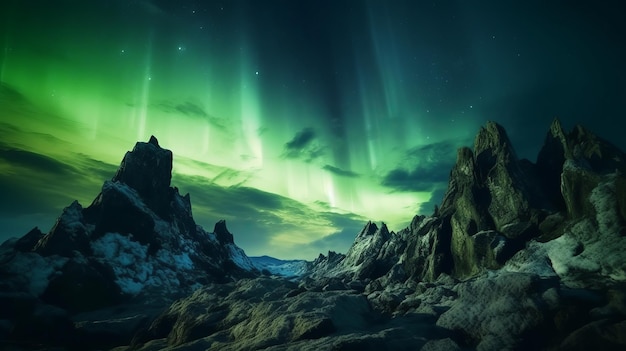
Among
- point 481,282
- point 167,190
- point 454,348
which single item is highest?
point 167,190

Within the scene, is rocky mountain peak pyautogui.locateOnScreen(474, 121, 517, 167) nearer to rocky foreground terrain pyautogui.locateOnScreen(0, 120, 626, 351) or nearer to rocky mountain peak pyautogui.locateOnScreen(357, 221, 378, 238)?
rocky foreground terrain pyautogui.locateOnScreen(0, 120, 626, 351)

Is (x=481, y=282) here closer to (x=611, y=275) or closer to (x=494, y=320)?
(x=494, y=320)

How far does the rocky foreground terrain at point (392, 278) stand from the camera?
17.2m

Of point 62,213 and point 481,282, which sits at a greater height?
point 62,213

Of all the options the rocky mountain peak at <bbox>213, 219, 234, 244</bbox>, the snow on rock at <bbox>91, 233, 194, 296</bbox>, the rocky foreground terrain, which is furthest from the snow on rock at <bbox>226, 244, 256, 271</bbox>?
the snow on rock at <bbox>91, 233, 194, 296</bbox>

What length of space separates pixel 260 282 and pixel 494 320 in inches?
951

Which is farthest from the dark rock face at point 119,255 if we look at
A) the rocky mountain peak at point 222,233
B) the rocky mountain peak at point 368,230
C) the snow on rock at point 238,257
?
the rocky mountain peak at point 368,230

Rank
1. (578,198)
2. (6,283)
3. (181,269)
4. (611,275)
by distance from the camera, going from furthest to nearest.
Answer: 1. (181,269)
2. (6,283)
3. (578,198)
4. (611,275)

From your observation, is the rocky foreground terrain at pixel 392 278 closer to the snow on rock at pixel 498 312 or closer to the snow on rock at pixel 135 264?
the snow on rock at pixel 498 312

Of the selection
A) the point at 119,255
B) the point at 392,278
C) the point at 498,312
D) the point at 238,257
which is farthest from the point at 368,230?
the point at 498,312

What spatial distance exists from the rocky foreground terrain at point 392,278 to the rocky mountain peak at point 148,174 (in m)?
0.51

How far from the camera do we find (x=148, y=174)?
387 feet

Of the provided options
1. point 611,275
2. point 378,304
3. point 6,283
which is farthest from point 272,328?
point 6,283

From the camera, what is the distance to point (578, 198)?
147ft
